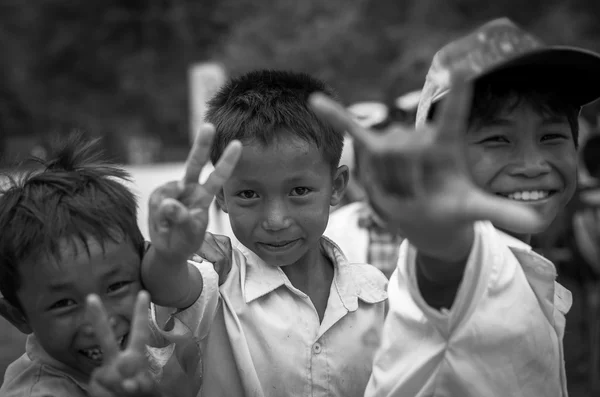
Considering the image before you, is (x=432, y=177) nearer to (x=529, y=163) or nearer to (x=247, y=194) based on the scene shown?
(x=529, y=163)

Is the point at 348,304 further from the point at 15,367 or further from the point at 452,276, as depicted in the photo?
the point at 15,367

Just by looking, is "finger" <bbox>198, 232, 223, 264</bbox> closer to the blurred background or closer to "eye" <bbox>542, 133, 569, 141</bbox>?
the blurred background

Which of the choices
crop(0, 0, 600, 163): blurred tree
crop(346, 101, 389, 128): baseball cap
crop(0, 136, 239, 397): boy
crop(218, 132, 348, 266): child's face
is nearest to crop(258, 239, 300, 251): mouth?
crop(218, 132, 348, 266): child's face

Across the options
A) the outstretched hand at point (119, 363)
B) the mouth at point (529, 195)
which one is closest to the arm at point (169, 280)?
the outstretched hand at point (119, 363)

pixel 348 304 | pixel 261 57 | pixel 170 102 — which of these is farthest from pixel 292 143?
pixel 170 102

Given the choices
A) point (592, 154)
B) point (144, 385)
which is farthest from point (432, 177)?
point (592, 154)

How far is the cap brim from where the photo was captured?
2102mm

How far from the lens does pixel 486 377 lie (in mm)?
1927

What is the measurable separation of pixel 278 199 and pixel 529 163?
0.74m

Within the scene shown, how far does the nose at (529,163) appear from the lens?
7.19ft

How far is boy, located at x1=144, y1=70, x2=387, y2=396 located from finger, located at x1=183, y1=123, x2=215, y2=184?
430mm

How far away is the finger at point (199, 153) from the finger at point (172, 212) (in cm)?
10

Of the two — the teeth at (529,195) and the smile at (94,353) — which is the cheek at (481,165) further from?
the smile at (94,353)

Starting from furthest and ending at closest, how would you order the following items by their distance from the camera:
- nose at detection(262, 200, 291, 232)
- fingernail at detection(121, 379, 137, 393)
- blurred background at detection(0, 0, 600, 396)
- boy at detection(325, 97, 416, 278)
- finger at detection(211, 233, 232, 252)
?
blurred background at detection(0, 0, 600, 396) → boy at detection(325, 97, 416, 278) → finger at detection(211, 233, 232, 252) → nose at detection(262, 200, 291, 232) → fingernail at detection(121, 379, 137, 393)
